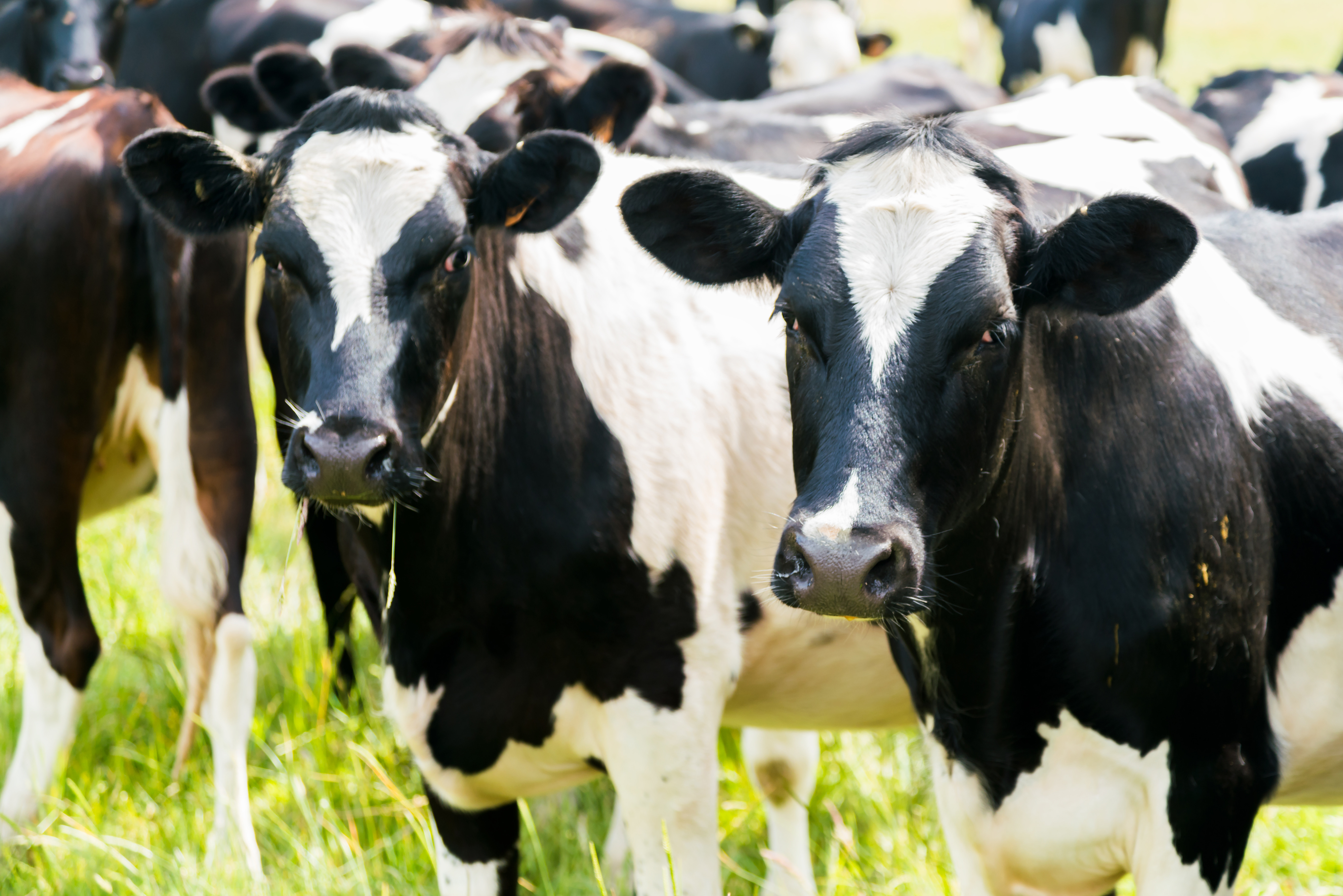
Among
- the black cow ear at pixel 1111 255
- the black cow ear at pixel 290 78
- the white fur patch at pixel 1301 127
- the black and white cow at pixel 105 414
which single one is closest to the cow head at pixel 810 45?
the white fur patch at pixel 1301 127

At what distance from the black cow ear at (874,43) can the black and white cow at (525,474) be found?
10468 millimetres

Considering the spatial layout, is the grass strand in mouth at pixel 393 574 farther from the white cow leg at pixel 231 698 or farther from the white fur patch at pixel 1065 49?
the white fur patch at pixel 1065 49

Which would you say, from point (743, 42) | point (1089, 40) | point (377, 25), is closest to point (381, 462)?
point (377, 25)

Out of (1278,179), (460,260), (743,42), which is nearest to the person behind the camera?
(460,260)

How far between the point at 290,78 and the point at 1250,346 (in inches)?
162

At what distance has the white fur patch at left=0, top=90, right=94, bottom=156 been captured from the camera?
4113 millimetres

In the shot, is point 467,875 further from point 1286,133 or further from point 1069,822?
point 1286,133

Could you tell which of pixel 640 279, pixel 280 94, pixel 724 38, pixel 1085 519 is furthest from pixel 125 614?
pixel 724 38

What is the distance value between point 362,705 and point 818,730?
192 cm

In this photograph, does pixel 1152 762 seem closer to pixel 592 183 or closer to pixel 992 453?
pixel 992 453

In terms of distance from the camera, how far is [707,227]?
9.07 feet

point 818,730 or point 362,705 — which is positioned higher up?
point 818,730

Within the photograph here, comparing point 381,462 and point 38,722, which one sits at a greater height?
point 381,462

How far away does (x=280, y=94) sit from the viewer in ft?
18.5
